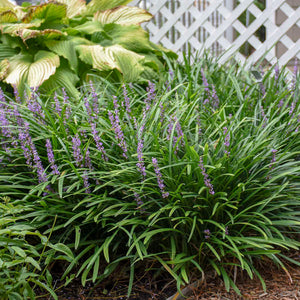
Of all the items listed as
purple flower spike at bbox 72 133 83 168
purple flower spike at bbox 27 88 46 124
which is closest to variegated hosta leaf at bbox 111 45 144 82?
purple flower spike at bbox 27 88 46 124

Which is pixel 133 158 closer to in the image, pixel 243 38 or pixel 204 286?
pixel 204 286

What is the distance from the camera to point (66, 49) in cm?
322

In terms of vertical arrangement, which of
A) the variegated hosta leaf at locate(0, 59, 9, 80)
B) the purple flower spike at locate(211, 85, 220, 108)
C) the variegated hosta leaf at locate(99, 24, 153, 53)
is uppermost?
the purple flower spike at locate(211, 85, 220, 108)

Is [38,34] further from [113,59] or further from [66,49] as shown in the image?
[113,59]

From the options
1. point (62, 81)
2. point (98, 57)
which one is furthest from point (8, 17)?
point (98, 57)

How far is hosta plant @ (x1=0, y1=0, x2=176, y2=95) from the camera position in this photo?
3074 millimetres

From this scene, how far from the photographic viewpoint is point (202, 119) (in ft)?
7.68

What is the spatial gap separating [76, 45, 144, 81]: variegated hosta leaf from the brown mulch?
1702mm

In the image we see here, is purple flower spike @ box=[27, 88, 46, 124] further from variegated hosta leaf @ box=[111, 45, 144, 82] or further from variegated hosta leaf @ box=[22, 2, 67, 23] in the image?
variegated hosta leaf @ box=[22, 2, 67, 23]

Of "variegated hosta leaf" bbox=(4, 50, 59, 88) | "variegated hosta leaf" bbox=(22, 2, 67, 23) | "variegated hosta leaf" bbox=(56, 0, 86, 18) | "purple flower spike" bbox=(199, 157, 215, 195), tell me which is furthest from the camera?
"variegated hosta leaf" bbox=(56, 0, 86, 18)

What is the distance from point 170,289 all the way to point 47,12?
8.37 feet

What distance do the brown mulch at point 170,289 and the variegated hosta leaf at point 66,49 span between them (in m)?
1.89

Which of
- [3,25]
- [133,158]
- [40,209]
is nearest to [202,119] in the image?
[133,158]

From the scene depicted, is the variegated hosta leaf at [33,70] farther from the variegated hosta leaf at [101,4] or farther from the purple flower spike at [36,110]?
the variegated hosta leaf at [101,4]
